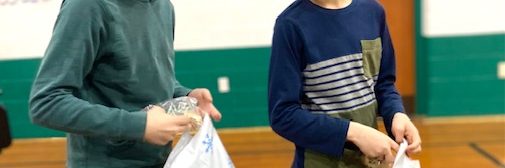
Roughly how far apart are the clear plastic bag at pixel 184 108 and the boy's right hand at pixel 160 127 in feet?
0.17

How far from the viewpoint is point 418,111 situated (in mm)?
Answer: 4312

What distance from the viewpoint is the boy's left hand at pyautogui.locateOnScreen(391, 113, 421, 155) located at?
1.09 meters

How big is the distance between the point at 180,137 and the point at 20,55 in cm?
339

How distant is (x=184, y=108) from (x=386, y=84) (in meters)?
0.43

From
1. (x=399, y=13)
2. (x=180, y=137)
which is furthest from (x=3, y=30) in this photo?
(x=180, y=137)

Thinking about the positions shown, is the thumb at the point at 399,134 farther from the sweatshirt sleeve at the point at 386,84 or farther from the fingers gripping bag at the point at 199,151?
the fingers gripping bag at the point at 199,151

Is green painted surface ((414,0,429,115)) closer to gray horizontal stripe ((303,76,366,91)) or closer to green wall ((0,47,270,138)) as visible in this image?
green wall ((0,47,270,138))

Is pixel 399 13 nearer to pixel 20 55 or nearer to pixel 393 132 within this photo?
pixel 20 55

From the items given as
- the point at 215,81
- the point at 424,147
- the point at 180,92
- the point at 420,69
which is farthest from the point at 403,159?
the point at 420,69

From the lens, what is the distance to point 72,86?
3.03 feet

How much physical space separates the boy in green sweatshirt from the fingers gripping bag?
0.13 feet

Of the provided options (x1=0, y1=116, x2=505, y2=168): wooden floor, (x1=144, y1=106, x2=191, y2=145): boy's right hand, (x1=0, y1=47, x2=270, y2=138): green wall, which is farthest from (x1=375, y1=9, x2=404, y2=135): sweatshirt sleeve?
(x1=0, y1=47, x2=270, y2=138): green wall

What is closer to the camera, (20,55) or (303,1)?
(303,1)

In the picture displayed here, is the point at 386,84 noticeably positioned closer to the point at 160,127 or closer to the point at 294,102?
the point at 294,102
